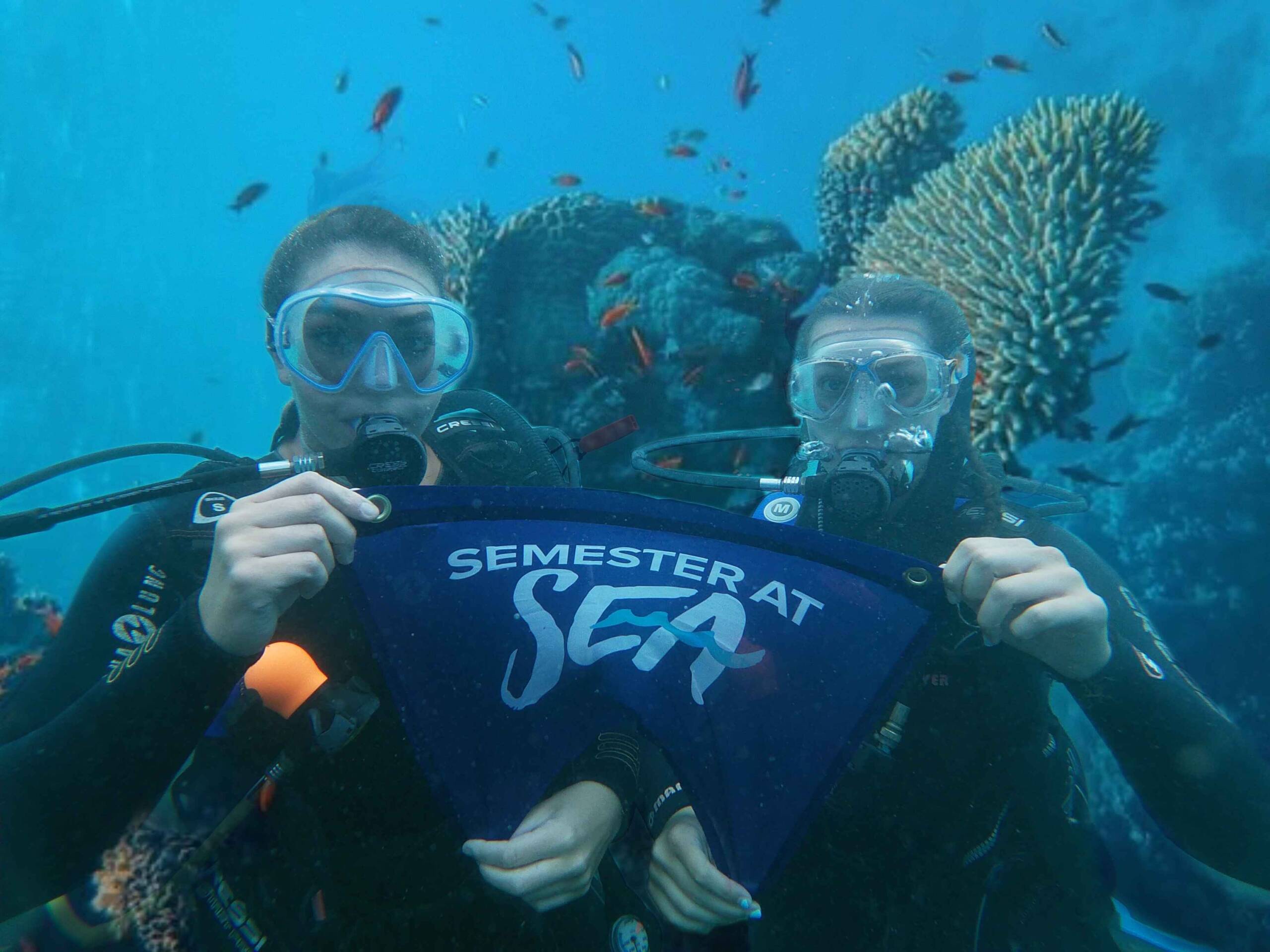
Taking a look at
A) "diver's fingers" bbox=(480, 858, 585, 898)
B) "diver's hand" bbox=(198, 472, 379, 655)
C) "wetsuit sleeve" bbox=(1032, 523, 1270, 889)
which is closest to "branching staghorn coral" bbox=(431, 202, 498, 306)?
"diver's hand" bbox=(198, 472, 379, 655)

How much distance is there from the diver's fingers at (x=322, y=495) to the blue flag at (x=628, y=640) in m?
0.09

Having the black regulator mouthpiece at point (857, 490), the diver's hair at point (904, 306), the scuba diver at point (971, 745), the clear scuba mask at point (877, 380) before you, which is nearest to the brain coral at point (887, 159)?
→ the diver's hair at point (904, 306)

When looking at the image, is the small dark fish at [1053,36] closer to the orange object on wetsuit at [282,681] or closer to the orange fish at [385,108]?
the orange fish at [385,108]

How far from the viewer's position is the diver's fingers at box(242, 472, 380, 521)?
1545 mm

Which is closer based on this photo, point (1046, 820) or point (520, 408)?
point (1046, 820)

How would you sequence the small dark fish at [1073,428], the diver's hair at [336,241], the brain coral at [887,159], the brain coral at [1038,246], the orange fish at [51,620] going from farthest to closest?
1. the orange fish at [51,620]
2. the brain coral at [887,159]
3. the small dark fish at [1073,428]
4. the brain coral at [1038,246]
5. the diver's hair at [336,241]

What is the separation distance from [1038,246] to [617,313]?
132 inches

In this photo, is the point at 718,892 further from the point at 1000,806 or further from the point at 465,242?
the point at 465,242

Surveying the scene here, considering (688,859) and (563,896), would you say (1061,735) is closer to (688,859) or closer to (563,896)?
(688,859)

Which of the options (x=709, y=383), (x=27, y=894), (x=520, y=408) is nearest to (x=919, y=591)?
(x=27, y=894)

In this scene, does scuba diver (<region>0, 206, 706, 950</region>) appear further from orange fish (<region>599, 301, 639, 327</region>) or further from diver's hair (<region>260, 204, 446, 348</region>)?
orange fish (<region>599, 301, 639, 327</region>)

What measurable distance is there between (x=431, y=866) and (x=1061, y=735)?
2723 millimetres

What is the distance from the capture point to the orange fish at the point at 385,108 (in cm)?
728

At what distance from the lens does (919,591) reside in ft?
5.50
